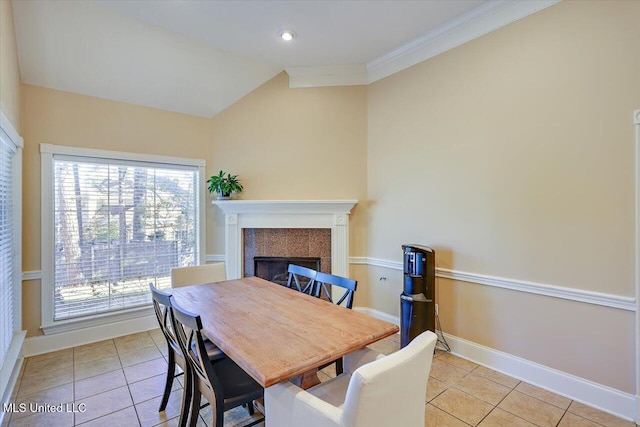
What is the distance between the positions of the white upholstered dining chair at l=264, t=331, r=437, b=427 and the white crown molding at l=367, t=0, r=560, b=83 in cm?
273

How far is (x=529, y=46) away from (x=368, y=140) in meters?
1.76

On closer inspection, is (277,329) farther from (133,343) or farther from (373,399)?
(133,343)

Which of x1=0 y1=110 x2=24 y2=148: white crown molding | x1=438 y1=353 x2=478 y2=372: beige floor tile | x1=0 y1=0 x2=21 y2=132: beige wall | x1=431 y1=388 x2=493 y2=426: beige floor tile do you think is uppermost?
x1=0 y1=0 x2=21 y2=132: beige wall

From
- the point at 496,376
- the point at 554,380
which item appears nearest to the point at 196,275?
the point at 496,376

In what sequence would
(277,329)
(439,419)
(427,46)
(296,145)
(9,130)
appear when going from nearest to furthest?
(277,329), (439,419), (9,130), (427,46), (296,145)

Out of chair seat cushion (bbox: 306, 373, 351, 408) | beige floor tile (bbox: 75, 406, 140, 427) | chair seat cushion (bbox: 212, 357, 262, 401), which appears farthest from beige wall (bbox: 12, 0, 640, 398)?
chair seat cushion (bbox: 212, 357, 262, 401)

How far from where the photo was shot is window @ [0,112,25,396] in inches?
92.2

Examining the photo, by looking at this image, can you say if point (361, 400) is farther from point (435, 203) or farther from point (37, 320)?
point (37, 320)

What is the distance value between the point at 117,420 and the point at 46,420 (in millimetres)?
490

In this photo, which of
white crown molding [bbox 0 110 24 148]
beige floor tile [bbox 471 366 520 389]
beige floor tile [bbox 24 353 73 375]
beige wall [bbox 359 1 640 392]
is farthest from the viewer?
beige floor tile [bbox 24 353 73 375]

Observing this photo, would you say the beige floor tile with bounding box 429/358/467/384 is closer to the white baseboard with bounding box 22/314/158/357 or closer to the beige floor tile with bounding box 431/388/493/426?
the beige floor tile with bounding box 431/388/493/426

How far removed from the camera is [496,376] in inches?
99.8

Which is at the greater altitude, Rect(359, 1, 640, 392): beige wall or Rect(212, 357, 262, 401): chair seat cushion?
Rect(359, 1, 640, 392): beige wall

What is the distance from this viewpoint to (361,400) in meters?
1.06
